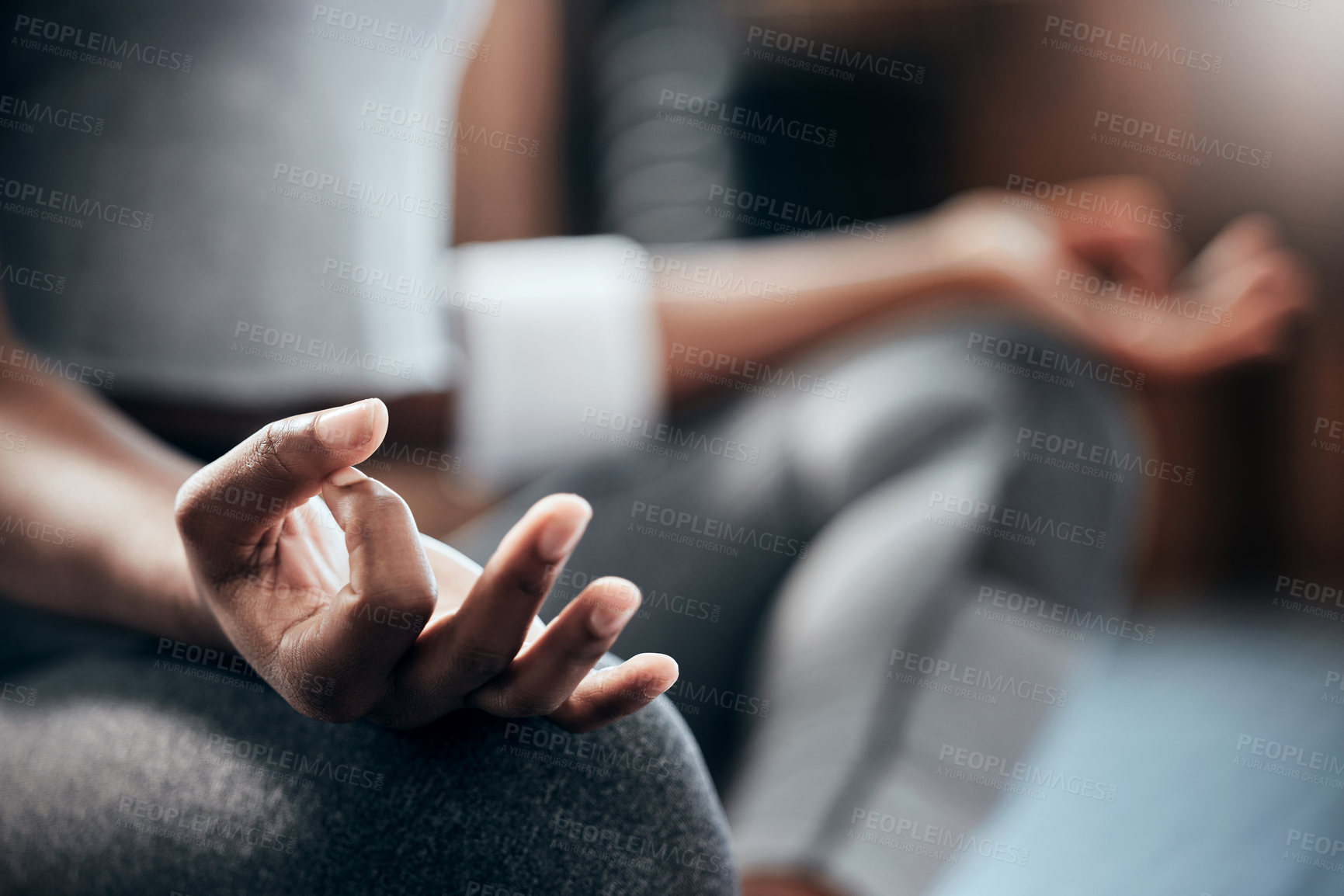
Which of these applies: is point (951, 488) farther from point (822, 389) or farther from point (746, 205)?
point (746, 205)

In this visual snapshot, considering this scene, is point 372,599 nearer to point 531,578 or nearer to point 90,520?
point 531,578

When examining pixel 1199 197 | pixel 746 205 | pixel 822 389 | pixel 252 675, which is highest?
Answer: pixel 1199 197

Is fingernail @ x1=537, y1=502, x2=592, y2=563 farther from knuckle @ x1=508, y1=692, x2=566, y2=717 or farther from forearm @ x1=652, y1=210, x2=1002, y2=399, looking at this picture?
→ forearm @ x1=652, y1=210, x2=1002, y2=399

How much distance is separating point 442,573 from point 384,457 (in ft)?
0.87

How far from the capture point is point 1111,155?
93 cm

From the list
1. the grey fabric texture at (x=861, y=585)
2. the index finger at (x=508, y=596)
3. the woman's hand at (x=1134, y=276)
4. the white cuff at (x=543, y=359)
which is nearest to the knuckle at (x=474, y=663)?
the index finger at (x=508, y=596)

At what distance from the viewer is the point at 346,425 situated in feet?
0.54

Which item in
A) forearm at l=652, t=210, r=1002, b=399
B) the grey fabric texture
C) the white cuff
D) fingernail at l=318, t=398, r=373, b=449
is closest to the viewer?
fingernail at l=318, t=398, r=373, b=449

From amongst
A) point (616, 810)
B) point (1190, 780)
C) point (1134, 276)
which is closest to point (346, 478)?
point (616, 810)

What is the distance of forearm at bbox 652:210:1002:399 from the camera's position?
0.68 metres

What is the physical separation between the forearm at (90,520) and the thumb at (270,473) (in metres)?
0.06

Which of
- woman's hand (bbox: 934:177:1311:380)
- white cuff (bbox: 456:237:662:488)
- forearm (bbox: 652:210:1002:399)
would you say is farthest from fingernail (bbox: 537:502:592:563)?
woman's hand (bbox: 934:177:1311:380)

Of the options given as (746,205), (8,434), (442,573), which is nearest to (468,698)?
(442,573)

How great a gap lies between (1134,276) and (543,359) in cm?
67
